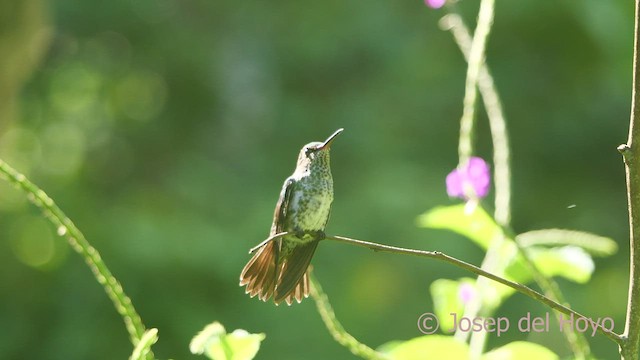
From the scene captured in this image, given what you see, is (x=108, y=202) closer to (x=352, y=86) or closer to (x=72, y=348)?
(x=72, y=348)

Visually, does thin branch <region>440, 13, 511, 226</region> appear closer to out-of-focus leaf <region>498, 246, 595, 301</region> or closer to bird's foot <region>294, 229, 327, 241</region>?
out-of-focus leaf <region>498, 246, 595, 301</region>

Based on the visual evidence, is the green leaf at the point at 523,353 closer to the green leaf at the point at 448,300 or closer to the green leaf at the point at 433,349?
the green leaf at the point at 433,349

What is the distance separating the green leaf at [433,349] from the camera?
1.12m

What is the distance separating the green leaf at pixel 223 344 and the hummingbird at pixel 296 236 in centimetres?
12

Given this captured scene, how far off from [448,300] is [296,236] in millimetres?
379

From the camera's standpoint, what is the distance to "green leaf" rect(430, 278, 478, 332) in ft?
4.77

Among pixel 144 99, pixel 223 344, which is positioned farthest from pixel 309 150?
pixel 144 99

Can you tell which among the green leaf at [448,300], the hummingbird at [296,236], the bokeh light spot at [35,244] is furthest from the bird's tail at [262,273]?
the bokeh light spot at [35,244]

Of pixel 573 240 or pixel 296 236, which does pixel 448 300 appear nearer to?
pixel 573 240

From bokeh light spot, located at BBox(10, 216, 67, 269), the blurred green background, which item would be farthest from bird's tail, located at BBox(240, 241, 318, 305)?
bokeh light spot, located at BBox(10, 216, 67, 269)

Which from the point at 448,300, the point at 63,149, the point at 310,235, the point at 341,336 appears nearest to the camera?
the point at 341,336

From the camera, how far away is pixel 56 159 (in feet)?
22.0

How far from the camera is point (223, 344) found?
0.85 metres

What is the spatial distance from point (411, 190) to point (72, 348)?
7.54 ft
